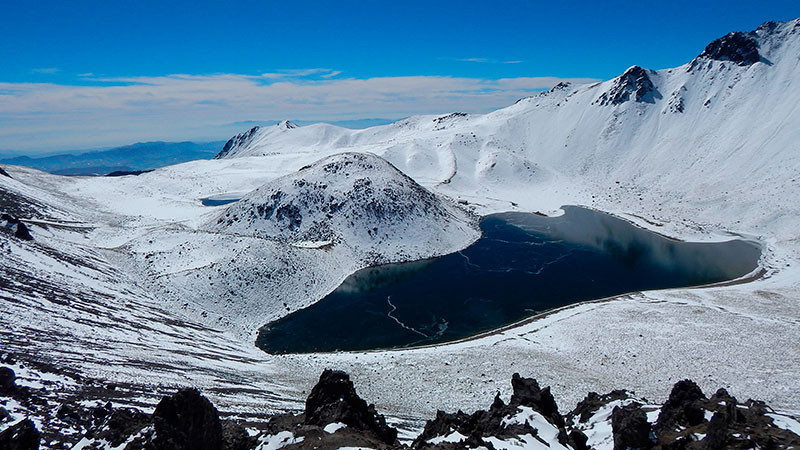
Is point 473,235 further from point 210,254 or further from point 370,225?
point 210,254

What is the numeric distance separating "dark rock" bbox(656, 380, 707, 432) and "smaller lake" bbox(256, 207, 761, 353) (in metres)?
26.2

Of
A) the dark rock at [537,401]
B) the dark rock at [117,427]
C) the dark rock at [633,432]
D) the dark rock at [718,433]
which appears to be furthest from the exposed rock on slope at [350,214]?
the dark rock at [718,433]

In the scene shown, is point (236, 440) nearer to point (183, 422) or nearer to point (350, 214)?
point (183, 422)

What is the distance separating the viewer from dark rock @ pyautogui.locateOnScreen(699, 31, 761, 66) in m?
142

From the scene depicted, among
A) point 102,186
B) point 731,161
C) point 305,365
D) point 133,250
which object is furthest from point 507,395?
point 102,186

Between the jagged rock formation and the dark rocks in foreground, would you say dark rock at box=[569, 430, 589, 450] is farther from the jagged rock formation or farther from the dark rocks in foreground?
the jagged rock formation

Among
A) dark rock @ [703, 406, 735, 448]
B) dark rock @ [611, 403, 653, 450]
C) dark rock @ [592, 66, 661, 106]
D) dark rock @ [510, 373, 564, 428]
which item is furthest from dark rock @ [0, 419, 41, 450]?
dark rock @ [592, 66, 661, 106]

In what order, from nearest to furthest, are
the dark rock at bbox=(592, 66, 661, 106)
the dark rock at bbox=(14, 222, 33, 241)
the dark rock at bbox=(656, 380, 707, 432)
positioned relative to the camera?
the dark rock at bbox=(656, 380, 707, 432)
the dark rock at bbox=(14, 222, 33, 241)
the dark rock at bbox=(592, 66, 661, 106)

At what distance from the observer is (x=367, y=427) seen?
2059cm

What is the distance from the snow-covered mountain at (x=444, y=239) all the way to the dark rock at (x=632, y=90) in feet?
2.50

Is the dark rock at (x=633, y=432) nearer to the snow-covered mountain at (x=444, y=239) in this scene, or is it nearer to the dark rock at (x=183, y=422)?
the snow-covered mountain at (x=444, y=239)

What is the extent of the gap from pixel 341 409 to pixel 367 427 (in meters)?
1.48

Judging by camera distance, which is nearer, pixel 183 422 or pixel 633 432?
pixel 183 422

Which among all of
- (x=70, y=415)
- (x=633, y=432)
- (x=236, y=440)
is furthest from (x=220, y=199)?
(x=633, y=432)
